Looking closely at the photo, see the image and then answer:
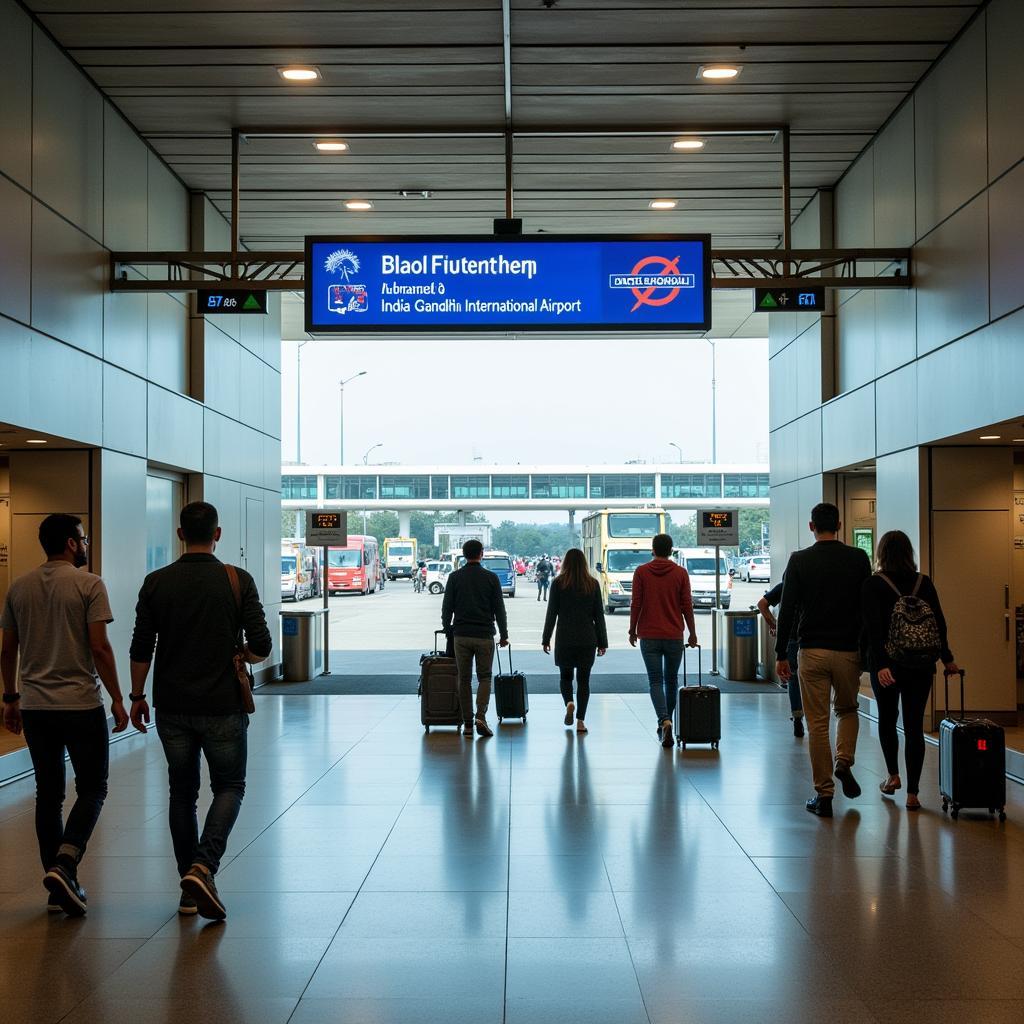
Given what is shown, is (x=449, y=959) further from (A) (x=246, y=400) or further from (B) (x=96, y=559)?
(A) (x=246, y=400)

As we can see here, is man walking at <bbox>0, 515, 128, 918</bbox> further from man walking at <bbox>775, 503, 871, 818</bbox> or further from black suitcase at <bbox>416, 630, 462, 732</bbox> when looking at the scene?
black suitcase at <bbox>416, 630, 462, 732</bbox>

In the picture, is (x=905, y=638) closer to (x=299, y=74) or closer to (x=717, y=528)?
(x=299, y=74)

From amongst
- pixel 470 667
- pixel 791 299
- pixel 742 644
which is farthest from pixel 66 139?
pixel 742 644

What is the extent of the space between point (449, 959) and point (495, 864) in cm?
155

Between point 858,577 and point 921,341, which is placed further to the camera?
point 921,341

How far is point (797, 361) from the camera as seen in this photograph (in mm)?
15844

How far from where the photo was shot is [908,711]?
303 inches

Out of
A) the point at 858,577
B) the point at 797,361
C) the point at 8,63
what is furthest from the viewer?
the point at 797,361

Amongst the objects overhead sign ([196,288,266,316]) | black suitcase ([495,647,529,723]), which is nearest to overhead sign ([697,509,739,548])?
black suitcase ([495,647,529,723])

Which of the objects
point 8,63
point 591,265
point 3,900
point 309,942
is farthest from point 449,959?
point 8,63

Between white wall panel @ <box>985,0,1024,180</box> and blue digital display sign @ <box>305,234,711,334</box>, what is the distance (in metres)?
2.44

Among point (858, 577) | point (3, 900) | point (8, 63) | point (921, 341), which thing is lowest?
point (3, 900)

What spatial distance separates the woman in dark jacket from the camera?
11.1 metres

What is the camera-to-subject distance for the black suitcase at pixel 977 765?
7402mm
